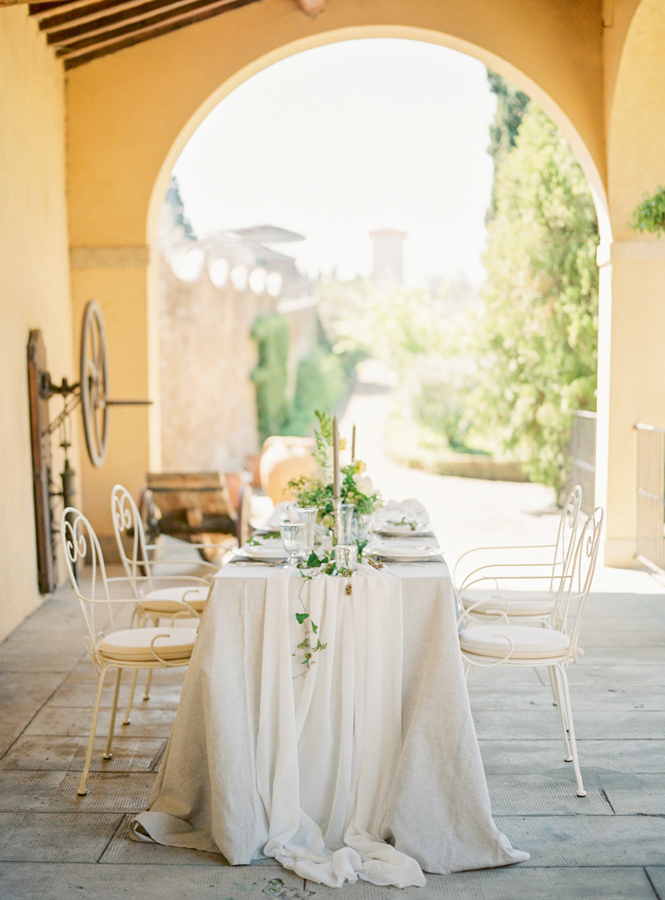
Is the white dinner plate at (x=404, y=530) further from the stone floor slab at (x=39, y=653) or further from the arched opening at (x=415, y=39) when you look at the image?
the arched opening at (x=415, y=39)

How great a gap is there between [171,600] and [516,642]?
138cm

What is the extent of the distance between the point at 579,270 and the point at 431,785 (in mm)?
6875

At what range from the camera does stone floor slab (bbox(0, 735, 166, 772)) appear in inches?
123

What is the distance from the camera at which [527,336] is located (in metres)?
8.92

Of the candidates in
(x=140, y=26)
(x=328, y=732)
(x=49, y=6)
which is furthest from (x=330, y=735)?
(x=140, y=26)

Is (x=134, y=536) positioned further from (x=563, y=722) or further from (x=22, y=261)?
(x=563, y=722)

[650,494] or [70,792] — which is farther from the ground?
[650,494]

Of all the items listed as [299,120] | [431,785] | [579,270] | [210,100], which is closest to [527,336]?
[579,270]

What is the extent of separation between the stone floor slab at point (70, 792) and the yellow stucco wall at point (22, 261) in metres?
1.84

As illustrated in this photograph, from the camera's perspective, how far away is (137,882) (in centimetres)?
235

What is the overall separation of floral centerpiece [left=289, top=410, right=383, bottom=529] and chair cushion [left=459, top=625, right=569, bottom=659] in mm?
588

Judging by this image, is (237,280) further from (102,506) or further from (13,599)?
(13,599)

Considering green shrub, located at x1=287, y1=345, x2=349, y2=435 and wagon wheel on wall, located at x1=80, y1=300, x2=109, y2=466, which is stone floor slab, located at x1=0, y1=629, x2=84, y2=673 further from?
green shrub, located at x1=287, y1=345, x2=349, y2=435

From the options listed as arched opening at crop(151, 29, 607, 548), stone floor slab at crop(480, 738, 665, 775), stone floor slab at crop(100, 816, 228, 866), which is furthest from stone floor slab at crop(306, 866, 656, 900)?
arched opening at crop(151, 29, 607, 548)
